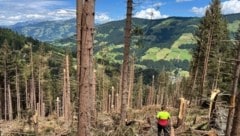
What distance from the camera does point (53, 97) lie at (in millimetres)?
79438

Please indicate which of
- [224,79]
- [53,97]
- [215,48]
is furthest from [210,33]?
[53,97]

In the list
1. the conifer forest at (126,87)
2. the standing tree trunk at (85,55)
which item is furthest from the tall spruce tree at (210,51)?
the standing tree trunk at (85,55)

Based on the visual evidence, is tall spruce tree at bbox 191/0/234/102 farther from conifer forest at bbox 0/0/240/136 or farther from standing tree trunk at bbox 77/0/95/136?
standing tree trunk at bbox 77/0/95/136

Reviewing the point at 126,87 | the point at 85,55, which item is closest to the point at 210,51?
the point at 126,87

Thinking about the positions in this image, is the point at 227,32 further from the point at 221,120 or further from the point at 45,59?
the point at 221,120

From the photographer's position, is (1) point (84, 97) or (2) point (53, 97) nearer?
(1) point (84, 97)

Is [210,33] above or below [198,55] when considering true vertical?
above

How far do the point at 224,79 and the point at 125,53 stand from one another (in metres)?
32.7

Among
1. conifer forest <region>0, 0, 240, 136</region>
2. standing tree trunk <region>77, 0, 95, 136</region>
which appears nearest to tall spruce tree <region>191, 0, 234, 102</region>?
conifer forest <region>0, 0, 240, 136</region>

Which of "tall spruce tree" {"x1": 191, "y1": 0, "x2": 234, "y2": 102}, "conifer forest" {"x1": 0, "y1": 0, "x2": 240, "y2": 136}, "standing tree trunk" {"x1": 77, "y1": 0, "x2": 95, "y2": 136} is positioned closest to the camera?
"standing tree trunk" {"x1": 77, "y1": 0, "x2": 95, "y2": 136}

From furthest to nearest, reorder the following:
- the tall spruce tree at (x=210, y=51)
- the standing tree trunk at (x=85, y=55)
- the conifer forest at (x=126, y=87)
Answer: the tall spruce tree at (x=210, y=51) < the conifer forest at (x=126, y=87) < the standing tree trunk at (x=85, y=55)

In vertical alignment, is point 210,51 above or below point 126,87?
above

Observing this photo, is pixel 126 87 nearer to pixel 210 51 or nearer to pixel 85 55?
pixel 85 55

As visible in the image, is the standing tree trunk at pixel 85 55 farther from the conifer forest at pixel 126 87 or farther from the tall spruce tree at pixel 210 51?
the tall spruce tree at pixel 210 51
